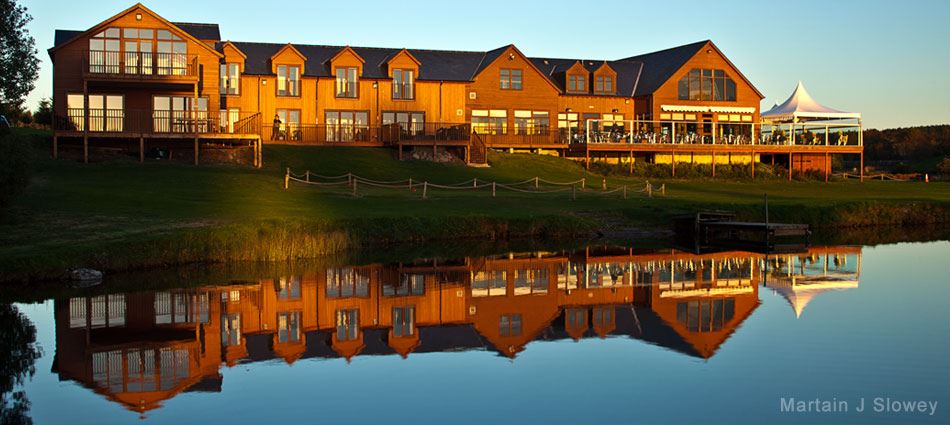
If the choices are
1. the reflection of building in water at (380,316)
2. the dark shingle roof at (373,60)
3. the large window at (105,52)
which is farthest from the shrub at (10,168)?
the dark shingle roof at (373,60)

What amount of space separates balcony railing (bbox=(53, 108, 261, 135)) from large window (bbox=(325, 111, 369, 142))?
6042 millimetres

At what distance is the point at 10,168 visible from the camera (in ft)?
89.7

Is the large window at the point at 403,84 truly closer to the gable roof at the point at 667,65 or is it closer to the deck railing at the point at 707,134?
the deck railing at the point at 707,134

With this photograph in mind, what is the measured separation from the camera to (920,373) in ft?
50.5

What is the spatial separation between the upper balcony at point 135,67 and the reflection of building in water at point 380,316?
820 inches

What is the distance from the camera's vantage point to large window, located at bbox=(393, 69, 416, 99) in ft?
174

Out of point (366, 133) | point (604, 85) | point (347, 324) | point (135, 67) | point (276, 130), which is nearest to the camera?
point (347, 324)

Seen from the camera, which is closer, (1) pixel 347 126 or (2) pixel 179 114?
(2) pixel 179 114

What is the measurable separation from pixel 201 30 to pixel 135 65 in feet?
23.6

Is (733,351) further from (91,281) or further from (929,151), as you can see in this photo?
(929,151)

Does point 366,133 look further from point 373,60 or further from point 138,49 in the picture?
point 138,49

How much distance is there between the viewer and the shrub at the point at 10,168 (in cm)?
2714

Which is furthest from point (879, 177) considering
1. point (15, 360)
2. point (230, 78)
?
point (15, 360)

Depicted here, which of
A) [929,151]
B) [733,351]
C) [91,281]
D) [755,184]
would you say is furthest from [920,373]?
[929,151]
